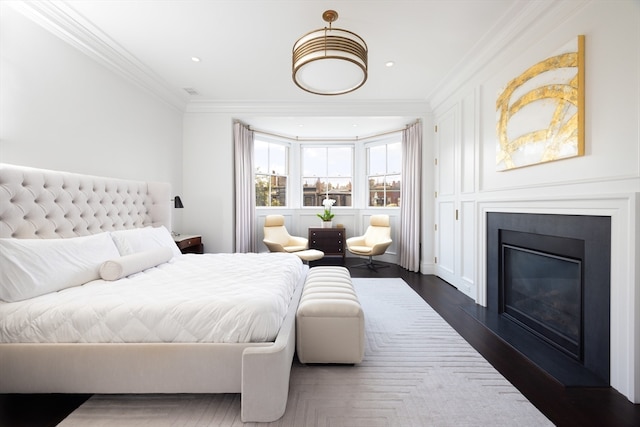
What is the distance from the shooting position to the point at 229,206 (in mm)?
4398

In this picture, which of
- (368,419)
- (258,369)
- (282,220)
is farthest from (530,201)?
(282,220)

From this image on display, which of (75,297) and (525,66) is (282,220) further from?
(525,66)

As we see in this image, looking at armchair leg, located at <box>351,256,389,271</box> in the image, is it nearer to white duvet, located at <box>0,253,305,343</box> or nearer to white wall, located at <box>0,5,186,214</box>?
white duvet, located at <box>0,253,305,343</box>

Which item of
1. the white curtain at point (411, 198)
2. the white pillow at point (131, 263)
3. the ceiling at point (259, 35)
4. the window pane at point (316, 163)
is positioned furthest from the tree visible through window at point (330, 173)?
the white pillow at point (131, 263)

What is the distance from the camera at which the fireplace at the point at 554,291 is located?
5.66ft

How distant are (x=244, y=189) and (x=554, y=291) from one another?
4.20 meters

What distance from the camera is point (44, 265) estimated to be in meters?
1.74

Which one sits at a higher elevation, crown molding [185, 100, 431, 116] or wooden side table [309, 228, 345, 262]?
crown molding [185, 100, 431, 116]

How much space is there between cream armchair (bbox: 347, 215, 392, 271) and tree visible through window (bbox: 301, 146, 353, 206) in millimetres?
970

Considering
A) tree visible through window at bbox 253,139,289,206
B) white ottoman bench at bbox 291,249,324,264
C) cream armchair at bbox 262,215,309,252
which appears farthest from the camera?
tree visible through window at bbox 253,139,289,206

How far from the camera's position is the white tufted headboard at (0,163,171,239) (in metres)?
1.88

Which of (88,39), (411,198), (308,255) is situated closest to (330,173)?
(411,198)

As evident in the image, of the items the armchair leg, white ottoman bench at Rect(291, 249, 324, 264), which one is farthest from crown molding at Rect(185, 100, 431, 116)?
the armchair leg

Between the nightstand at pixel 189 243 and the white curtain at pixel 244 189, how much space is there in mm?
613
